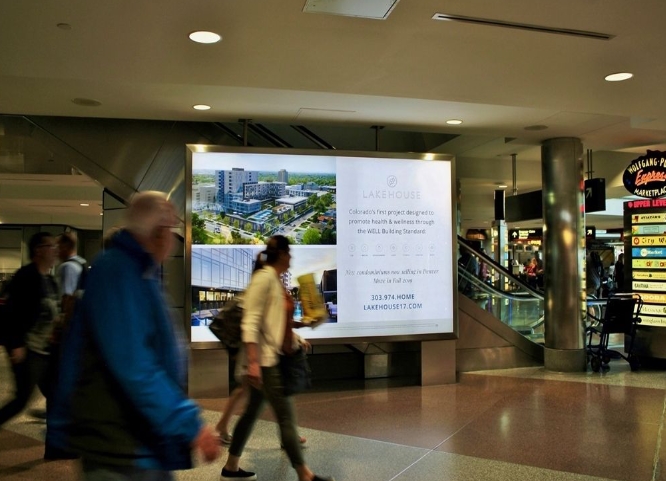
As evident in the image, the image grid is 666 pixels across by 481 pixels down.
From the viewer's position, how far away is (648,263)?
838cm

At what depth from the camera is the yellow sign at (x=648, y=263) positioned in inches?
324

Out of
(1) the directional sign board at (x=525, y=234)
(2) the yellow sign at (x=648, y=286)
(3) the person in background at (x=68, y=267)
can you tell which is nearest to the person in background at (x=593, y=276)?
(2) the yellow sign at (x=648, y=286)

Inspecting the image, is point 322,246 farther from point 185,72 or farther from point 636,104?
point 636,104

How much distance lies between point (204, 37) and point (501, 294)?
→ 20.4ft

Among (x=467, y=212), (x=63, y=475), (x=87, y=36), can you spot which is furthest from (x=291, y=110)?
(x=467, y=212)

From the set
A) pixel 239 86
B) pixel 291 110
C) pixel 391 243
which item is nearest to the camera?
pixel 239 86

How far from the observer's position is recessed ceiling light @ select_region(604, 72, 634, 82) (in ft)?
15.6

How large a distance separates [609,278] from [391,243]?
1532cm

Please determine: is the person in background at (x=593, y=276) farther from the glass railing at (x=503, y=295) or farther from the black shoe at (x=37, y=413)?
the black shoe at (x=37, y=413)

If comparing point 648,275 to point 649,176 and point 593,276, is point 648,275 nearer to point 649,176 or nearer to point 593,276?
point 649,176

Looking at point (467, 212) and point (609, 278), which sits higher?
point (467, 212)

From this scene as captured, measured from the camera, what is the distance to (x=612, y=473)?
3.96 meters

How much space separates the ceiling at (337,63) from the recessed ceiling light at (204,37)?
6 centimetres

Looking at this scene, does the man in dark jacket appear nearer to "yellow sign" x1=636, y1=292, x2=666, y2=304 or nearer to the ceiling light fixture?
the ceiling light fixture
